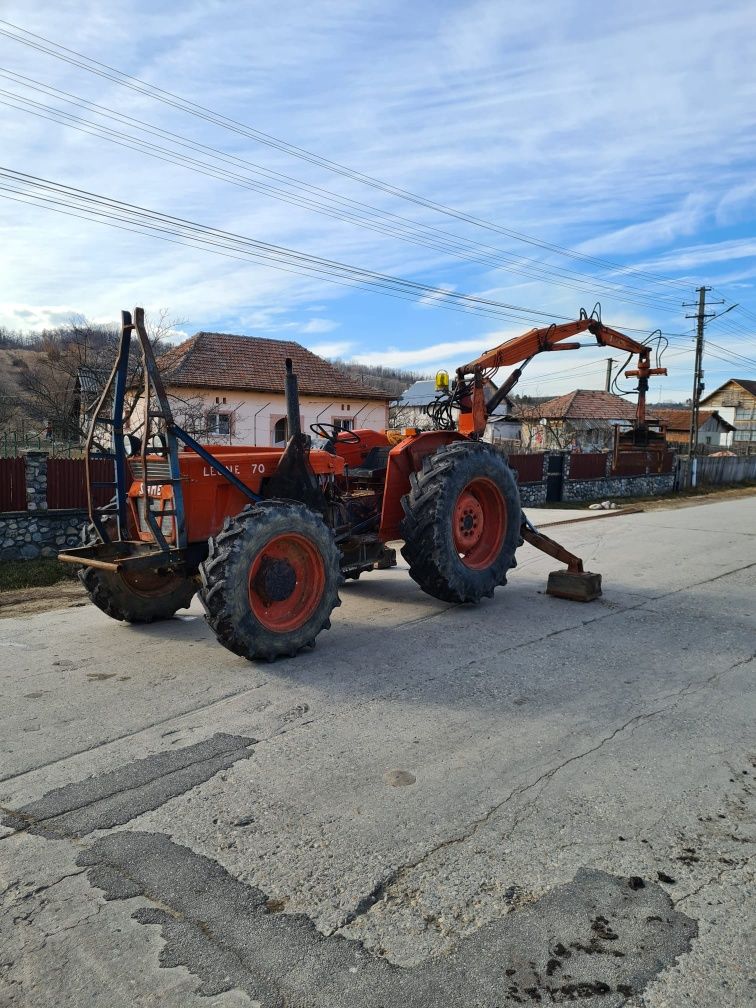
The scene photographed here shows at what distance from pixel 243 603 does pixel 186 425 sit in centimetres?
1412

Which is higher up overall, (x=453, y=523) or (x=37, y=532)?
(x=453, y=523)

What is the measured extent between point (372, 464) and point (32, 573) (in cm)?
537

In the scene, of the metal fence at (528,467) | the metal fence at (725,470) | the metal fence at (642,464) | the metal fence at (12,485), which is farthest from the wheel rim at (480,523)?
the metal fence at (725,470)

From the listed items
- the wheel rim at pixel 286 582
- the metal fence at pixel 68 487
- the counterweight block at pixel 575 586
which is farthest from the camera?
the metal fence at pixel 68 487

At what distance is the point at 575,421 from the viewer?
45719mm

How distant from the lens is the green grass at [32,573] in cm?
978

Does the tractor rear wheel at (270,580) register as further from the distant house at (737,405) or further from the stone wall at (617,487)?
the distant house at (737,405)

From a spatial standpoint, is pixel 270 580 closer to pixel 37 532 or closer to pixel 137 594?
pixel 137 594

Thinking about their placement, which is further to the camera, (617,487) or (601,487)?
(617,487)

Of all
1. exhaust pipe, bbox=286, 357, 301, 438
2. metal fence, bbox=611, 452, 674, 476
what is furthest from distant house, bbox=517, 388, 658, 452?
exhaust pipe, bbox=286, 357, 301, 438

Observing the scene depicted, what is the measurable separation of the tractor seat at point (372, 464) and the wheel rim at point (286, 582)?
1.91 meters

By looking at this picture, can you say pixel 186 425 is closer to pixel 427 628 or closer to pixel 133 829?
pixel 427 628

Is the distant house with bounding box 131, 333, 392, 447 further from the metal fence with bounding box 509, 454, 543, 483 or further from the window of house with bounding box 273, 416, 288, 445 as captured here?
the metal fence with bounding box 509, 454, 543, 483

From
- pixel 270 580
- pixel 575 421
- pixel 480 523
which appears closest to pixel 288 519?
pixel 270 580
